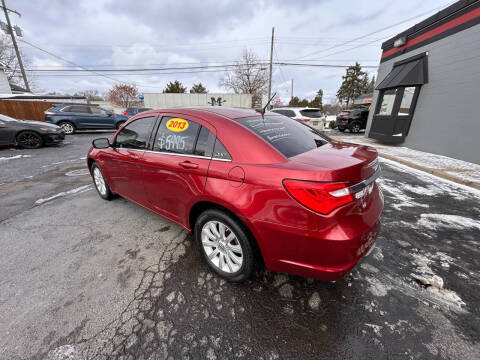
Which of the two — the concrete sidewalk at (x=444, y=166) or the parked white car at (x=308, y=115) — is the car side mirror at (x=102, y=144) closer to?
the concrete sidewalk at (x=444, y=166)

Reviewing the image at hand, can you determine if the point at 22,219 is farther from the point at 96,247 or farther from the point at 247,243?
the point at 247,243

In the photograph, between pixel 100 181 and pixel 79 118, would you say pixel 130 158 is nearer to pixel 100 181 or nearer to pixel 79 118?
pixel 100 181

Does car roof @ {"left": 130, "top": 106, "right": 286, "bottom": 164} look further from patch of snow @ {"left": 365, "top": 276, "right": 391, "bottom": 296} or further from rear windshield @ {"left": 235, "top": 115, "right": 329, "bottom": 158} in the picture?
patch of snow @ {"left": 365, "top": 276, "right": 391, "bottom": 296}

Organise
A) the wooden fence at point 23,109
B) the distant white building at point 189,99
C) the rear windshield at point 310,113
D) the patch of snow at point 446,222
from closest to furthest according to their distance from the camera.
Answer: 1. the patch of snow at point 446,222
2. the rear windshield at point 310,113
3. the wooden fence at point 23,109
4. the distant white building at point 189,99

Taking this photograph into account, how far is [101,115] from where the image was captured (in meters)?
13.0

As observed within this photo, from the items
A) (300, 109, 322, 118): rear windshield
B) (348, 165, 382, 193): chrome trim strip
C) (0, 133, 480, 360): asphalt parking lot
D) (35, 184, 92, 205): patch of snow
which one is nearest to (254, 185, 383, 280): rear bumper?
(348, 165, 382, 193): chrome trim strip

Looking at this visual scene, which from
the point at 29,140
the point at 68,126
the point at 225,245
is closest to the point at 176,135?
the point at 225,245

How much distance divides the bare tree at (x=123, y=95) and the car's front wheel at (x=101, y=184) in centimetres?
4797

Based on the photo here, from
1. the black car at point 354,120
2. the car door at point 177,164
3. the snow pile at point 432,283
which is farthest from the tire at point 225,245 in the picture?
the black car at point 354,120

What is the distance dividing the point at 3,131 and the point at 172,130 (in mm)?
Result: 9496

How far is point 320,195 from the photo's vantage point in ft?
4.72

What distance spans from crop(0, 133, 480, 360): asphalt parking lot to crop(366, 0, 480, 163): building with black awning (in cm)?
583

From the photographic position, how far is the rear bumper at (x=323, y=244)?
144 cm

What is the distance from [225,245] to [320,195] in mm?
1025
